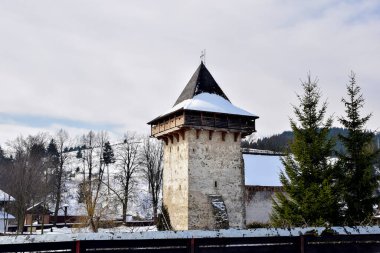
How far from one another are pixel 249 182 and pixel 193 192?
6.46 metres

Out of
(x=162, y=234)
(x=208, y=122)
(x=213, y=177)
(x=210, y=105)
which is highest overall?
(x=210, y=105)

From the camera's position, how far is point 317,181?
17562mm

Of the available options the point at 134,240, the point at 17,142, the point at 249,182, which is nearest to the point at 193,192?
the point at 249,182

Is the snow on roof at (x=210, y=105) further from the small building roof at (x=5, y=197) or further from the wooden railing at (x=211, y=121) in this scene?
the small building roof at (x=5, y=197)

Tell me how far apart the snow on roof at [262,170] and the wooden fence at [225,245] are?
744 inches

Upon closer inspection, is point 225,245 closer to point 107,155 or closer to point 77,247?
point 77,247

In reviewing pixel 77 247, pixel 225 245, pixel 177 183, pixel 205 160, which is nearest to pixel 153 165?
pixel 177 183

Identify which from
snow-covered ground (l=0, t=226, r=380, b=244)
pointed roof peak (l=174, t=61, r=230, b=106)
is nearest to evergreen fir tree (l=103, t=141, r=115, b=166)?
pointed roof peak (l=174, t=61, r=230, b=106)

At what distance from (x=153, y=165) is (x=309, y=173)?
2863 cm

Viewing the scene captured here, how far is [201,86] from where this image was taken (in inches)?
1077

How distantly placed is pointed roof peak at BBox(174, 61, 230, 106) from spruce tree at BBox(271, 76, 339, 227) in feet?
31.9

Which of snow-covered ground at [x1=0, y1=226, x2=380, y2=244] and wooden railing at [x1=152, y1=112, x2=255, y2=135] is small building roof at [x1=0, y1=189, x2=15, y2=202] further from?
snow-covered ground at [x1=0, y1=226, x2=380, y2=244]

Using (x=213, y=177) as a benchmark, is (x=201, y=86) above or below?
above

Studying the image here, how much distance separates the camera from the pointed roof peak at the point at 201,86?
2716 centimetres
